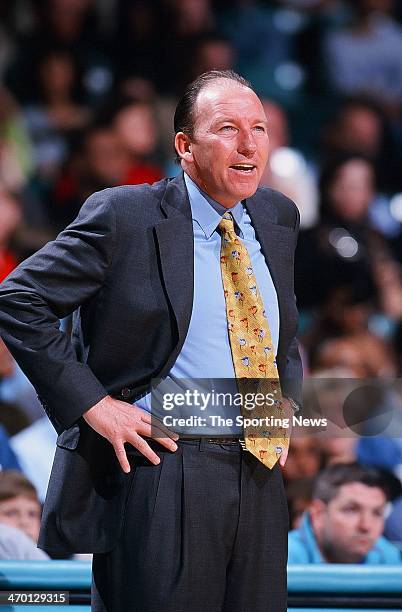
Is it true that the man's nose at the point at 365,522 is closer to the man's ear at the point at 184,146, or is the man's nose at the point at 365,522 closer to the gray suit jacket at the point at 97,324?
the gray suit jacket at the point at 97,324

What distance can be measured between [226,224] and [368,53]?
2.79 m

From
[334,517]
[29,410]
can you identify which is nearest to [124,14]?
[29,410]

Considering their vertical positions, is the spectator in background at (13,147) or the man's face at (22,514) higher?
the spectator in background at (13,147)

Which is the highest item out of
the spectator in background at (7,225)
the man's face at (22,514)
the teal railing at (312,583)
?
the spectator in background at (7,225)

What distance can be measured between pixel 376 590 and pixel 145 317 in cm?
102

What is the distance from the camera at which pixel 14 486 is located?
2361 millimetres

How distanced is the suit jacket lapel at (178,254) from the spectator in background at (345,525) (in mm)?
1029

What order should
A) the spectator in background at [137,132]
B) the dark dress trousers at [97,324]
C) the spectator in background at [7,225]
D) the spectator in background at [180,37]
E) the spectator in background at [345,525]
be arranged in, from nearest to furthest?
the dark dress trousers at [97,324]
the spectator in background at [345,525]
the spectator in background at [7,225]
the spectator in background at [137,132]
the spectator in background at [180,37]

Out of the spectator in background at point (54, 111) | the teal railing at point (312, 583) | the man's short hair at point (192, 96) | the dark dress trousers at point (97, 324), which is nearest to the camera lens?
the dark dress trousers at point (97, 324)

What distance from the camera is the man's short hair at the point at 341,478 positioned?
7.89 feet

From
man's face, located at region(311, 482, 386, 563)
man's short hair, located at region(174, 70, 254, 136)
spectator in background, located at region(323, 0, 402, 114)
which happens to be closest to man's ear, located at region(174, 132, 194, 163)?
man's short hair, located at region(174, 70, 254, 136)

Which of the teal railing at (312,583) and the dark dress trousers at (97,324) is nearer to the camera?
the dark dress trousers at (97,324)

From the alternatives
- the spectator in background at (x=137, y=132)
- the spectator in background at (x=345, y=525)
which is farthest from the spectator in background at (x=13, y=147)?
the spectator in background at (x=345, y=525)

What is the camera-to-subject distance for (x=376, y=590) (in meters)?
2.18
